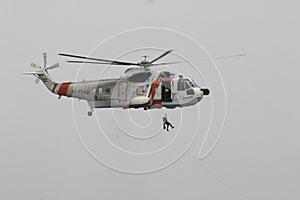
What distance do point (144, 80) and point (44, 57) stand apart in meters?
2.61

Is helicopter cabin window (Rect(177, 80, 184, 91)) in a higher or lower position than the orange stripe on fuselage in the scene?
higher

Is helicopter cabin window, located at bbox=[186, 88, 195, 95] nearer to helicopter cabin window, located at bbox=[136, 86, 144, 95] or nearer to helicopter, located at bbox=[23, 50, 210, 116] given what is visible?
helicopter, located at bbox=[23, 50, 210, 116]

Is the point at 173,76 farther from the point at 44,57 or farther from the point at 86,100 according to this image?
the point at 44,57

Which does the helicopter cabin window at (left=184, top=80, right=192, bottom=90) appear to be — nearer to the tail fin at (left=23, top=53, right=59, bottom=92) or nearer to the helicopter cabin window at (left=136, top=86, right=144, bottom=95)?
the helicopter cabin window at (left=136, top=86, right=144, bottom=95)

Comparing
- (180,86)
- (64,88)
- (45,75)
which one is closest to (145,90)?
(180,86)

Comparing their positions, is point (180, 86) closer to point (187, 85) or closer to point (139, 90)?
point (187, 85)

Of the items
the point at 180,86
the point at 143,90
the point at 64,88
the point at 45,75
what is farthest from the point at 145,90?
the point at 45,75

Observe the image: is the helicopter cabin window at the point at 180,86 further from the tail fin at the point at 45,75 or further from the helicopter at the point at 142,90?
the tail fin at the point at 45,75

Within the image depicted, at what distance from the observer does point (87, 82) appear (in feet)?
50.3

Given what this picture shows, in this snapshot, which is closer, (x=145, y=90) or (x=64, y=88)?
(x=145, y=90)

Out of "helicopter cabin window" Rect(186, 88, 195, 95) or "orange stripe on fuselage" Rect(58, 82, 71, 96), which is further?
"orange stripe on fuselage" Rect(58, 82, 71, 96)

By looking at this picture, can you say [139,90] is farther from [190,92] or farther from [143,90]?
[190,92]

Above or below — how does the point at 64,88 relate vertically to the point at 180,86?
below

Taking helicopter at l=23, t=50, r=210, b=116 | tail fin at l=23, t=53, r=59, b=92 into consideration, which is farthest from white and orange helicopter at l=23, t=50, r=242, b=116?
tail fin at l=23, t=53, r=59, b=92
